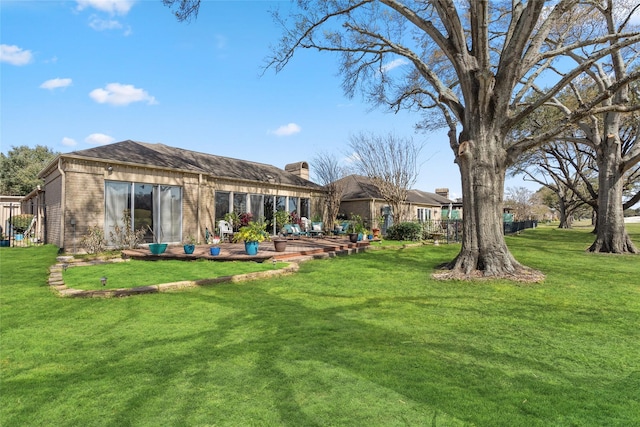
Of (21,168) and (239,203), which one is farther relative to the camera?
(21,168)

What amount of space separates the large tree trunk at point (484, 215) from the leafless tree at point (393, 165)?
1146 centimetres

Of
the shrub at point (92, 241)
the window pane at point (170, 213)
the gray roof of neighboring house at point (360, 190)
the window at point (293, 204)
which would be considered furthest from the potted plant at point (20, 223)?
the gray roof of neighboring house at point (360, 190)

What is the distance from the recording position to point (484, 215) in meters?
8.70

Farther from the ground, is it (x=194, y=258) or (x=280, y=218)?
(x=280, y=218)

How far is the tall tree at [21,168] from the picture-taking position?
36.8 meters

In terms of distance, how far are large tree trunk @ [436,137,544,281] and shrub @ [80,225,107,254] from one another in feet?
37.0

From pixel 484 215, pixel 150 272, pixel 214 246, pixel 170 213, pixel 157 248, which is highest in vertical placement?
pixel 170 213

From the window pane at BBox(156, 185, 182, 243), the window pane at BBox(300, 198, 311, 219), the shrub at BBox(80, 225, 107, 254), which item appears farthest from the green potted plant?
the window pane at BBox(300, 198, 311, 219)

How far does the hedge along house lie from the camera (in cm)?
1154

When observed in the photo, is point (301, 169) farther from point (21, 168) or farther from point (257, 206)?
point (21, 168)

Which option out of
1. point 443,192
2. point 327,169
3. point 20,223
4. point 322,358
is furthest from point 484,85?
point 443,192

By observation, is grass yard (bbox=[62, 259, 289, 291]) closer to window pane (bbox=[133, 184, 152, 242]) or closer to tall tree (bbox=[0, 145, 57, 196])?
window pane (bbox=[133, 184, 152, 242])

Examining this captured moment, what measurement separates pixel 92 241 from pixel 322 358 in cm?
1132

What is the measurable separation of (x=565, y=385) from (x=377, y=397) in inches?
69.4
